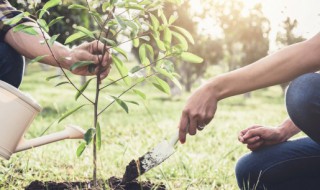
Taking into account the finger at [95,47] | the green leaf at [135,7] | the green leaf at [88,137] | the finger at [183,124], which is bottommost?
the finger at [183,124]

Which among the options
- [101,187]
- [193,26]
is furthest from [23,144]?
[193,26]

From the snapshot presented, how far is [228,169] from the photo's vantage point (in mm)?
3119

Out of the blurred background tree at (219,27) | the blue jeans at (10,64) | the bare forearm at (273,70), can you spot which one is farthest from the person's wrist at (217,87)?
the blurred background tree at (219,27)

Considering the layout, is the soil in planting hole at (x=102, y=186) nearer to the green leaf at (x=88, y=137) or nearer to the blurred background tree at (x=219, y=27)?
the green leaf at (x=88, y=137)

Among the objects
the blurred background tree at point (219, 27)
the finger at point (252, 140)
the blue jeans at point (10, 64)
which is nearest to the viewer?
the blue jeans at point (10, 64)

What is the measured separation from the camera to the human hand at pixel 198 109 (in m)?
1.61

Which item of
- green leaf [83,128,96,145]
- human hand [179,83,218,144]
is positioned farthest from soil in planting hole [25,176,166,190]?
human hand [179,83,218,144]

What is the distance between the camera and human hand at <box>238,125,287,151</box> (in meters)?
2.10

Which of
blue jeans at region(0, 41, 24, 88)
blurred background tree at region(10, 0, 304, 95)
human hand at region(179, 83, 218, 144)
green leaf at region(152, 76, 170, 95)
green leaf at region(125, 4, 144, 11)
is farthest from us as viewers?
blurred background tree at region(10, 0, 304, 95)

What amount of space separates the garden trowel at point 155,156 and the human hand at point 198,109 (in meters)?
0.15

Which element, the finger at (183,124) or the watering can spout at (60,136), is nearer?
the finger at (183,124)

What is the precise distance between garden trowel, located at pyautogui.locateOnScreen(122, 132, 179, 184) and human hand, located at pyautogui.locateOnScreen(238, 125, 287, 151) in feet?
1.47

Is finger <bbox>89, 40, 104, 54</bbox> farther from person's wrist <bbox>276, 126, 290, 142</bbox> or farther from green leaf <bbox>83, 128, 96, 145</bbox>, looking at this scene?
person's wrist <bbox>276, 126, 290, 142</bbox>

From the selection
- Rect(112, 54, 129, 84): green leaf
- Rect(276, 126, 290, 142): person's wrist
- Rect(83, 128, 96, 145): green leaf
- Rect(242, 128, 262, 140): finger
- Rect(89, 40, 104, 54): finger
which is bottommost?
Rect(276, 126, 290, 142): person's wrist
